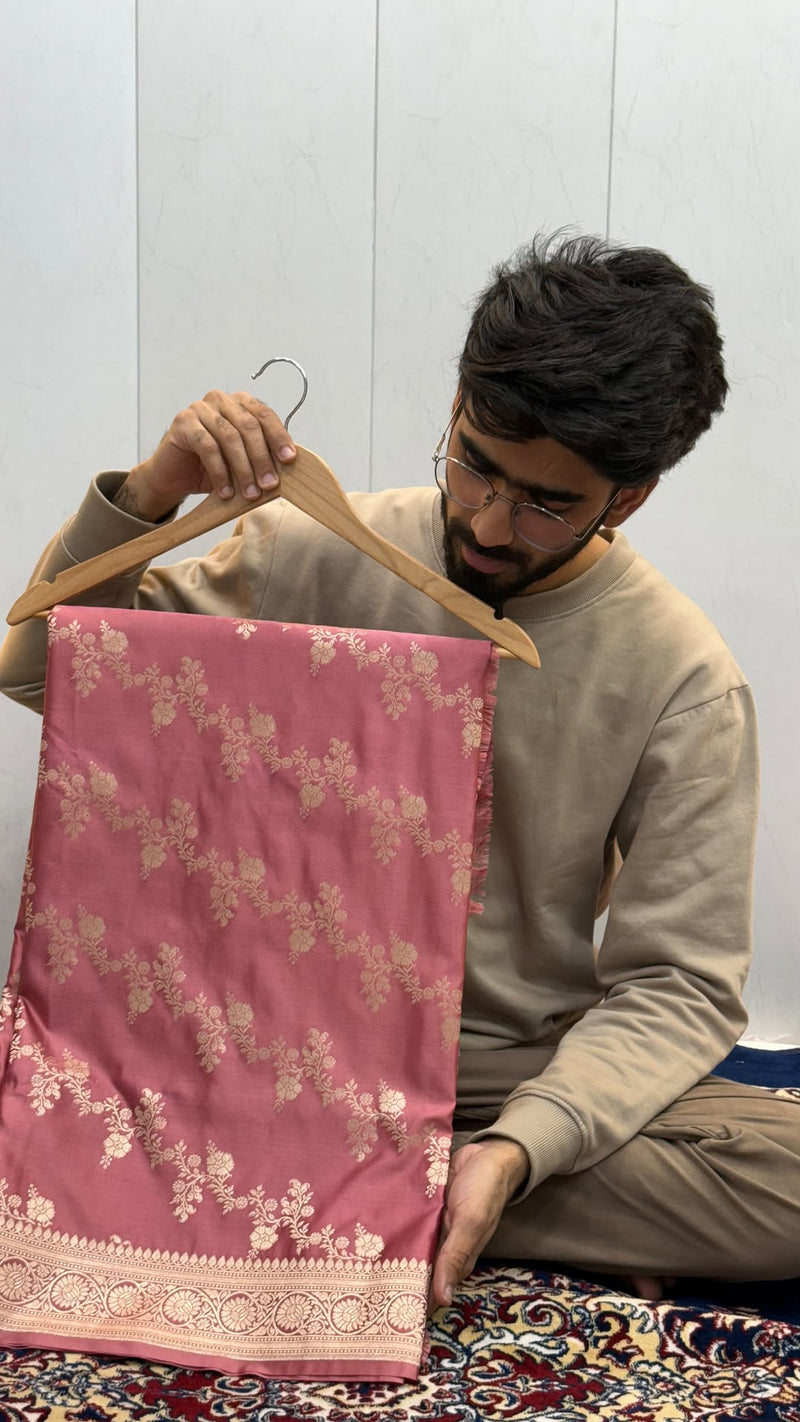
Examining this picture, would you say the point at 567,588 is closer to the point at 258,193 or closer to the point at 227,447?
the point at 227,447

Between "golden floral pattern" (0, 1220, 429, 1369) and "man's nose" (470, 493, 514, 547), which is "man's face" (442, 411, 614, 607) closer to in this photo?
"man's nose" (470, 493, 514, 547)

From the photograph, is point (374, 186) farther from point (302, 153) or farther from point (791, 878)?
point (791, 878)

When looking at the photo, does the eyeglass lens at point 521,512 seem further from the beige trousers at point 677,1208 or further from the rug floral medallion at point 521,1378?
the rug floral medallion at point 521,1378

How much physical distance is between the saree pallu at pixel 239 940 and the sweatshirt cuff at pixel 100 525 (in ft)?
0.27

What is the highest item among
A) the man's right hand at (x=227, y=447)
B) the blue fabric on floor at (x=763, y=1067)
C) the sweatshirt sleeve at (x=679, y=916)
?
the man's right hand at (x=227, y=447)

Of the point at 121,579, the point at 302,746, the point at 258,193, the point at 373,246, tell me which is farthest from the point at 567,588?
the point at 258,193

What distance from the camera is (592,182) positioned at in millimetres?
2381

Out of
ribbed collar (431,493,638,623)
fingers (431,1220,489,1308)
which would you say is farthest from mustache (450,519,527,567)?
fingers (431,1220,489,1308)

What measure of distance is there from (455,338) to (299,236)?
0.33m

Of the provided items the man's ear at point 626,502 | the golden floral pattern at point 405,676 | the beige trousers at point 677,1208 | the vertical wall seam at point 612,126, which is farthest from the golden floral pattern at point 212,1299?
the vertical wall seam at point 612,126

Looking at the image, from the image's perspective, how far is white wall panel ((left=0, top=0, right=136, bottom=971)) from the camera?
237 centimetres

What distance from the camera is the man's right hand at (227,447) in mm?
1431

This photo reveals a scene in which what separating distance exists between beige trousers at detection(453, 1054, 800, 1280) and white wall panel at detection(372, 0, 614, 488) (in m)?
1.40

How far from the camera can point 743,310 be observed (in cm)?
244
